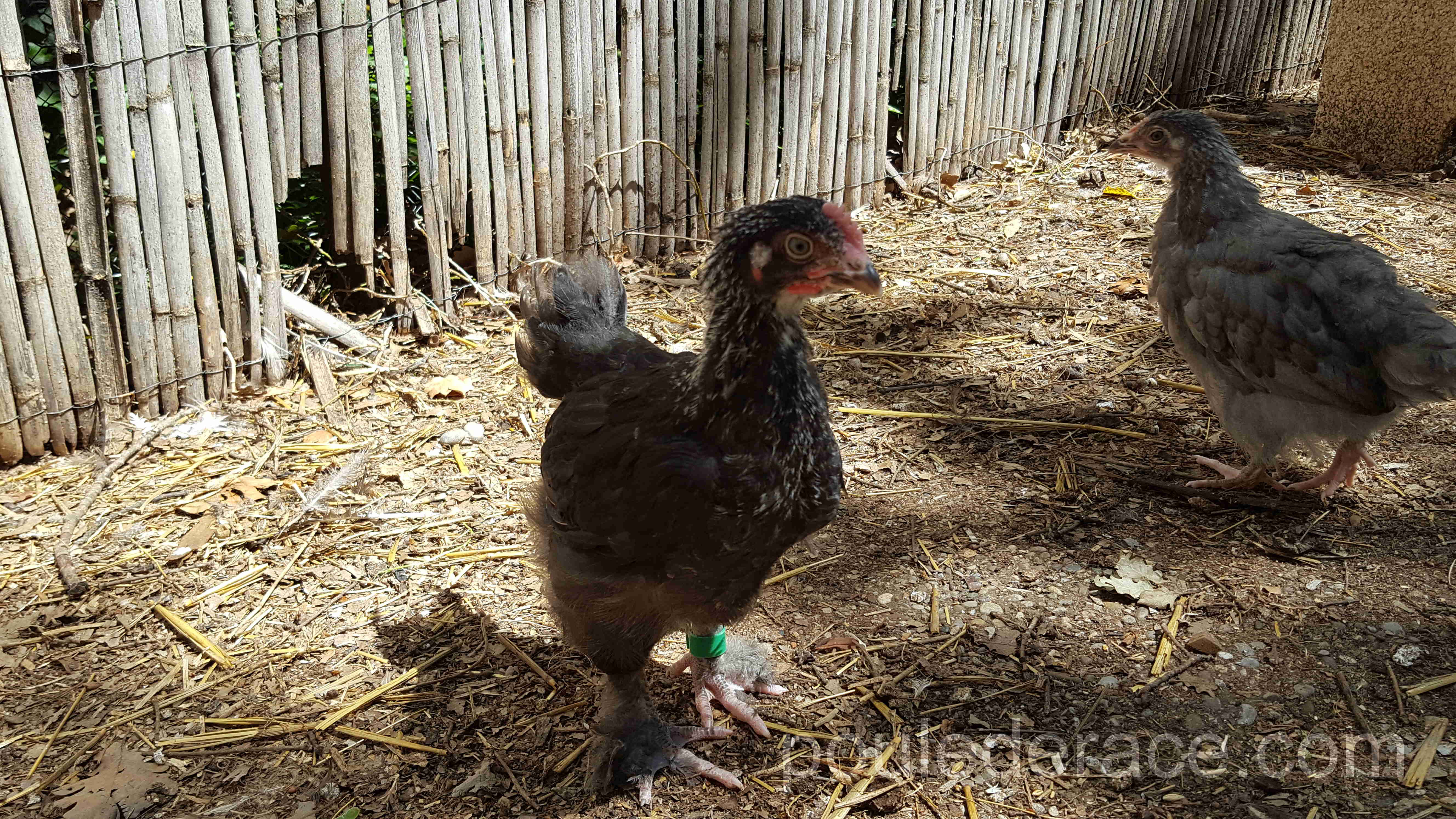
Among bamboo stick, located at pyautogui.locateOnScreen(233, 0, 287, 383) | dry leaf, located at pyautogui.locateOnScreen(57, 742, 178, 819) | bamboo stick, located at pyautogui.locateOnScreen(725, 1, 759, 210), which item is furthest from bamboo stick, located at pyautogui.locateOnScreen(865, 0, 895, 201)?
dry leaf, located at pyautogui.locateOnScreen(57, 742, 178, 819)

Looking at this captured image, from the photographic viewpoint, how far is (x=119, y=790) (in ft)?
9.78

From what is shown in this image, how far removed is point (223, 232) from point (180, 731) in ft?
7.57

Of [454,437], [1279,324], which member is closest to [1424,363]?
[1279,324]

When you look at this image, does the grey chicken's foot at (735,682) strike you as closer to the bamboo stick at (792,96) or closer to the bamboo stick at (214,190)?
the bamboo stick at (214,190)

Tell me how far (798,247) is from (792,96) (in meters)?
4.16

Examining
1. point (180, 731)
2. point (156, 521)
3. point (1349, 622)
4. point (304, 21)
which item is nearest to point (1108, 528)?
point (1349, 622)

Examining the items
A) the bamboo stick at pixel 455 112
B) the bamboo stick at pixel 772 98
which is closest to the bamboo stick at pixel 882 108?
the bamboo stick at pixel 772 98

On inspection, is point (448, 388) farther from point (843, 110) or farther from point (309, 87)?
point (843, 110)

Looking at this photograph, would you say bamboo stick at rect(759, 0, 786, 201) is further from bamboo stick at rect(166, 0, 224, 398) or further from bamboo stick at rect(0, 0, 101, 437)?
bamboo stick at rect(0, 0, 101, 437)

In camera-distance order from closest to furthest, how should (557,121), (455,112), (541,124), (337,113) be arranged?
(337,113) < (455,112) < (541,124) < (557,121)

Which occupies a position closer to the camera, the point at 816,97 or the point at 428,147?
the point at 428,147

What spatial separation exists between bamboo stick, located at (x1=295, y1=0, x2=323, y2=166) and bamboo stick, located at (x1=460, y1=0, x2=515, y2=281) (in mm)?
722

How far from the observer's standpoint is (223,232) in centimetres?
450

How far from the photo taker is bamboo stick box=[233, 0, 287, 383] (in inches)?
172
